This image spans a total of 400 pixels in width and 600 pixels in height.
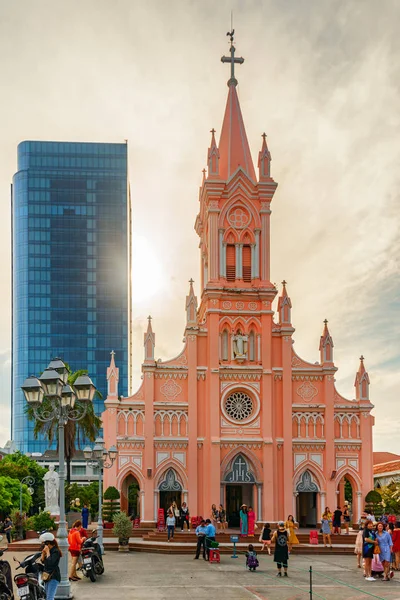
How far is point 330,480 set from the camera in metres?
52.9

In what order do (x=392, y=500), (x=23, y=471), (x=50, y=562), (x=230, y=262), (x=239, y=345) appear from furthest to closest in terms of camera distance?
(x=23, y=471)
(x=392, y=500)
(x=230, y=262)
(x=239, y=345)
(x=50, y=562)

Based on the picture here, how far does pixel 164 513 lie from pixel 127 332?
93.3 metres

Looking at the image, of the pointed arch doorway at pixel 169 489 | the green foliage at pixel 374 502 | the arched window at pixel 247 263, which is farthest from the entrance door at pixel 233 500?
the arched window at pixel 247 263

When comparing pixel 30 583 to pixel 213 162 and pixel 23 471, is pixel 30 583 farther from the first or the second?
pixel 23 471

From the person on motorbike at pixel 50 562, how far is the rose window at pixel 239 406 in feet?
111

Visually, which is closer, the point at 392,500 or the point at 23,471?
the point at 392,500

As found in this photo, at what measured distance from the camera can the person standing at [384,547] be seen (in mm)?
27678

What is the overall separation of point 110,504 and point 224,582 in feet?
77.8

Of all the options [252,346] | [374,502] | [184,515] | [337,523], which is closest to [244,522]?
[184,515]

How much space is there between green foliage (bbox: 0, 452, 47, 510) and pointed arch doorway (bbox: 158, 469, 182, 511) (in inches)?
1025

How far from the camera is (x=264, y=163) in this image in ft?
187

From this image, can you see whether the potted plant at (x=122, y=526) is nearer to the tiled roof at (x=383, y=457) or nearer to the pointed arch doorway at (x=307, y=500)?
the pointed arch doorway at (x=307, y=500)

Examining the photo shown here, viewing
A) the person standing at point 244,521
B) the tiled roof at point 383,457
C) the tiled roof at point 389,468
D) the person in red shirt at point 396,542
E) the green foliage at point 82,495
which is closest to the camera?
the person in red shirt at point 396,542

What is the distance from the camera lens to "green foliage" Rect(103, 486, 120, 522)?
49.6 meters
